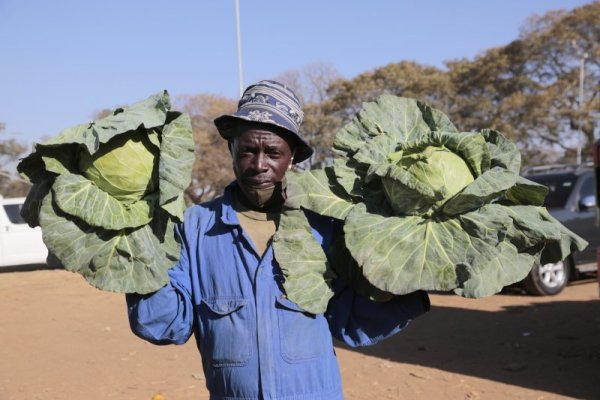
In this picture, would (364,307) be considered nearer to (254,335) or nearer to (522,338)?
(254,335)

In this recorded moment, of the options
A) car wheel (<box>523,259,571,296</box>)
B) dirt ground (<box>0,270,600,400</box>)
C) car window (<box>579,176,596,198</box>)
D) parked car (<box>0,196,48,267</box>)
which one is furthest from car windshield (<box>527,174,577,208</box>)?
parked car (<box>0,196,48,267</box>)

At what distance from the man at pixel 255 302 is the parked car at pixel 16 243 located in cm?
1446

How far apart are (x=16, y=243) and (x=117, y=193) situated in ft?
49.0

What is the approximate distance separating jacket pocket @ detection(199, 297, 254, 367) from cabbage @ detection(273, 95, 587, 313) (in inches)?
8.3

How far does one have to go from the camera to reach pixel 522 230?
2146 millimetres

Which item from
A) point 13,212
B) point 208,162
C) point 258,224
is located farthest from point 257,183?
point 208,162

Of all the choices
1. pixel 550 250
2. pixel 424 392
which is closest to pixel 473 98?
pixel 424 392

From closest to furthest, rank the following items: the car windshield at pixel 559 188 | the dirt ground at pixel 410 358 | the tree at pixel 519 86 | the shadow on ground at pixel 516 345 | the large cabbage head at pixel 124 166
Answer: the large cabbage head at pixel 124 166
the dirt ground at pixel 410 358
the shadow on ground at pixel 516 345
the car windshield at pixel 559 188
the tree at pixel 519 86

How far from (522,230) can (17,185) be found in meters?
54.6

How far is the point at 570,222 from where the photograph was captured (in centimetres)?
972

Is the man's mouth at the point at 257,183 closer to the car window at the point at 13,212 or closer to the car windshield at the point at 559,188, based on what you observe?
the car windshield at the point at 559,188

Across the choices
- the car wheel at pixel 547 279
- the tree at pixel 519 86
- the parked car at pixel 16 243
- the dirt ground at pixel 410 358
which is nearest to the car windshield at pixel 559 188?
the car wheel at pixel 547 279

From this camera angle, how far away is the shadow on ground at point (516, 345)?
18.7ft

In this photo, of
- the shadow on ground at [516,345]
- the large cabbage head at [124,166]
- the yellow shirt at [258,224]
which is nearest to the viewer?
the large cabbage head at [124,166]
